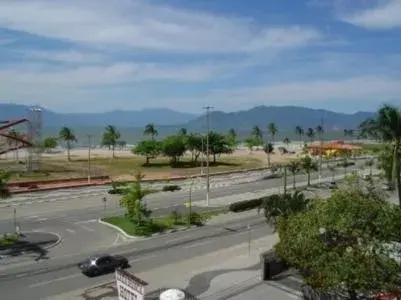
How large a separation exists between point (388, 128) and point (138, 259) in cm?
2324

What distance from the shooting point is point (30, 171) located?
353 ft

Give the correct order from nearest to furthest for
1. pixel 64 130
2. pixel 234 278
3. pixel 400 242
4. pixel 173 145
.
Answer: pixel 400 242 < pixel 234 278 < pixel 173 145 < pixel 64 130

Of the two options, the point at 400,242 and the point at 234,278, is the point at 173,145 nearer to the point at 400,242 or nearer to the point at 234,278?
the point at 234,278

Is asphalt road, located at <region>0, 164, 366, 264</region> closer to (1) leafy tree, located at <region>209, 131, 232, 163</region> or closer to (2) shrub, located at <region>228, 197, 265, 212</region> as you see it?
(2) shrub, located at <region>228, 197, 265, 212</region>

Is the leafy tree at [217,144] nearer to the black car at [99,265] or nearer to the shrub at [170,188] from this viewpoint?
the shrub at [170,188]

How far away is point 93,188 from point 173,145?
39.0m

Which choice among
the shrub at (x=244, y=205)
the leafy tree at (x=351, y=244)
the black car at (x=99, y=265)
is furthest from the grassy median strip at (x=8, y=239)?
the leafy tree at (x=351, y=244)

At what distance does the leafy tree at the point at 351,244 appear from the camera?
24906 mm

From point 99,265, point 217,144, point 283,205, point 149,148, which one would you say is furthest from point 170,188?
point 217,144

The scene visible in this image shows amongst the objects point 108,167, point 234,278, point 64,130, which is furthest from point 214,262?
point 64,130

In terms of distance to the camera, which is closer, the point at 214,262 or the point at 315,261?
the point at 315,261

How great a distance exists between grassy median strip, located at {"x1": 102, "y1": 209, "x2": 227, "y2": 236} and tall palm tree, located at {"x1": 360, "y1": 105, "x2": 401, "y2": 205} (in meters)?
22.0

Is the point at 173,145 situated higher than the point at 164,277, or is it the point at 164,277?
the point at 173,145

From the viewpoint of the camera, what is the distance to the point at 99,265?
41.0 metres
